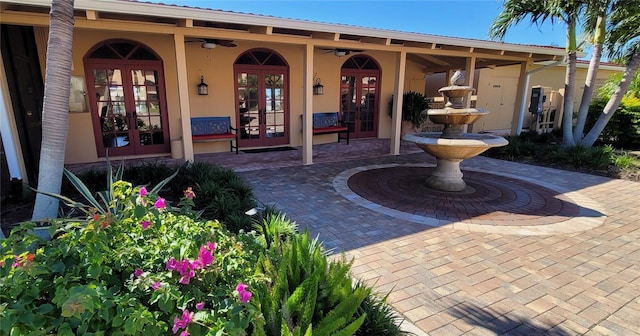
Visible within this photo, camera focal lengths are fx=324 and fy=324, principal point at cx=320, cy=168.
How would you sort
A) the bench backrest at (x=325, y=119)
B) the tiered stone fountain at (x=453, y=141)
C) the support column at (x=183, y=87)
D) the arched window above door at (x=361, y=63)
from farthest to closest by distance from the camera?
1. the arched window above door at (x=361, y=63)
2. the bench backrest at (x=325, y=119)
3. the support column at (x=183, y=87)
4. the tiered stone fountain at (x=453, y=141)

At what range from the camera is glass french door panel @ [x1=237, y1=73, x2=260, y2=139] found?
824 cm

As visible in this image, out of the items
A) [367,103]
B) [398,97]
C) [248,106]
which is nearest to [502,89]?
[367,103]

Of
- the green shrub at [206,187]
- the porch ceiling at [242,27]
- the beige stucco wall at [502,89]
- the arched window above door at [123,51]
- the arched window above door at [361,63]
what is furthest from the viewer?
the beige stucco wall at [502,89]

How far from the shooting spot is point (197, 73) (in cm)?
766

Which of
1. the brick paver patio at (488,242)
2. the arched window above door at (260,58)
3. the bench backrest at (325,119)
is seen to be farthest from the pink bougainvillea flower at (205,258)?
the bench backrest at (325,119)

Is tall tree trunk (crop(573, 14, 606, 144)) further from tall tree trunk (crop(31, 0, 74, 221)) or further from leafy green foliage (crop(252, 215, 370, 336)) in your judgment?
tall tree trunk (crop(31, 0, 74, 221))

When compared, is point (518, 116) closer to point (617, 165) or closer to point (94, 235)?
point (617, 165)

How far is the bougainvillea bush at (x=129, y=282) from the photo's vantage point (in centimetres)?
115

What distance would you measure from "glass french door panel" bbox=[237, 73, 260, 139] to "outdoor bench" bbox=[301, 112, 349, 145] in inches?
64.1

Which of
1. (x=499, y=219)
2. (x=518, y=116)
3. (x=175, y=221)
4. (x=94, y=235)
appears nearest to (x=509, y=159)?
(x=518, y=116)

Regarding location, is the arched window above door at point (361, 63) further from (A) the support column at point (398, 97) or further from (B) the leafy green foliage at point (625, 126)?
(B) the leafy green foliage at point (625, 126)

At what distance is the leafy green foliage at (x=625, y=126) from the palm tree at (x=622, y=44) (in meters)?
1.99

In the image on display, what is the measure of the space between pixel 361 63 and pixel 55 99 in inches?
331

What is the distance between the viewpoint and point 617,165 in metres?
6.81
